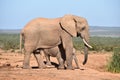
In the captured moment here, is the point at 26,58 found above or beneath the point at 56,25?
beneath

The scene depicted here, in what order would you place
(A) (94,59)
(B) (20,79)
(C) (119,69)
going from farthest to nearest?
(A) (94,59) < (C) (119,69) < (B) (20,79)

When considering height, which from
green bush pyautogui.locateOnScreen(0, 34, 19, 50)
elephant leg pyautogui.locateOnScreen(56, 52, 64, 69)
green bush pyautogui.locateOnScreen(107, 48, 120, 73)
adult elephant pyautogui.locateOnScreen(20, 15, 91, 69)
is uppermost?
adult elephant pyautogui.locateOnScreen(20, 15, 91, 69)

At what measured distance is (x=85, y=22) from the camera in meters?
18.4

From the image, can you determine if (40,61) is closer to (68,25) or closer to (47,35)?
(47,35)

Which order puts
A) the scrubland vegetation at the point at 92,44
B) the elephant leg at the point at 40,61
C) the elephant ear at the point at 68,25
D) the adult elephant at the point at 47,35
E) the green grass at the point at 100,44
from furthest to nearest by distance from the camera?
the scrubland vegetation at the point at 92,44 < the green grass at the point at 100,44 < the elephant leg at the point at 40,61 < the elephant ear at the point at 68,25 < the adult elephant at the point at 47,35

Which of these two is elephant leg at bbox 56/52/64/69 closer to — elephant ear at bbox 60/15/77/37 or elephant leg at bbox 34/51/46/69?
elephant leg at bbox 34/51/46/69

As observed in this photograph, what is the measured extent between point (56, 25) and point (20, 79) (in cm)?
456

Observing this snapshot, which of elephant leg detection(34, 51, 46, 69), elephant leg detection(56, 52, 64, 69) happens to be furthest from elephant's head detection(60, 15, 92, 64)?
elephant leg detection(34, 51, 46, 69)

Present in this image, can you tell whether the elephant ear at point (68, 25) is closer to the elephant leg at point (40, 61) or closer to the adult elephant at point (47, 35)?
the adult elephant at point (47, 35)

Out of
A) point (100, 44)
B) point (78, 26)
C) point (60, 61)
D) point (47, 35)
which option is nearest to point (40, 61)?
point (60, 61)

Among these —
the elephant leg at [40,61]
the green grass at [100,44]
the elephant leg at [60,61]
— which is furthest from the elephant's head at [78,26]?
the green grass at [100,44]

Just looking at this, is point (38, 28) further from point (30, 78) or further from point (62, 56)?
point (30, 78)

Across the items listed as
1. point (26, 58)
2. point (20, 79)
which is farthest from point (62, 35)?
point (20, 79)

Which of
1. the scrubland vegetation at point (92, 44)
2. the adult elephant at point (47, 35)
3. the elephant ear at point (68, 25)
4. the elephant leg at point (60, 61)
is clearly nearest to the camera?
the adult elephant at point (47, 35)
